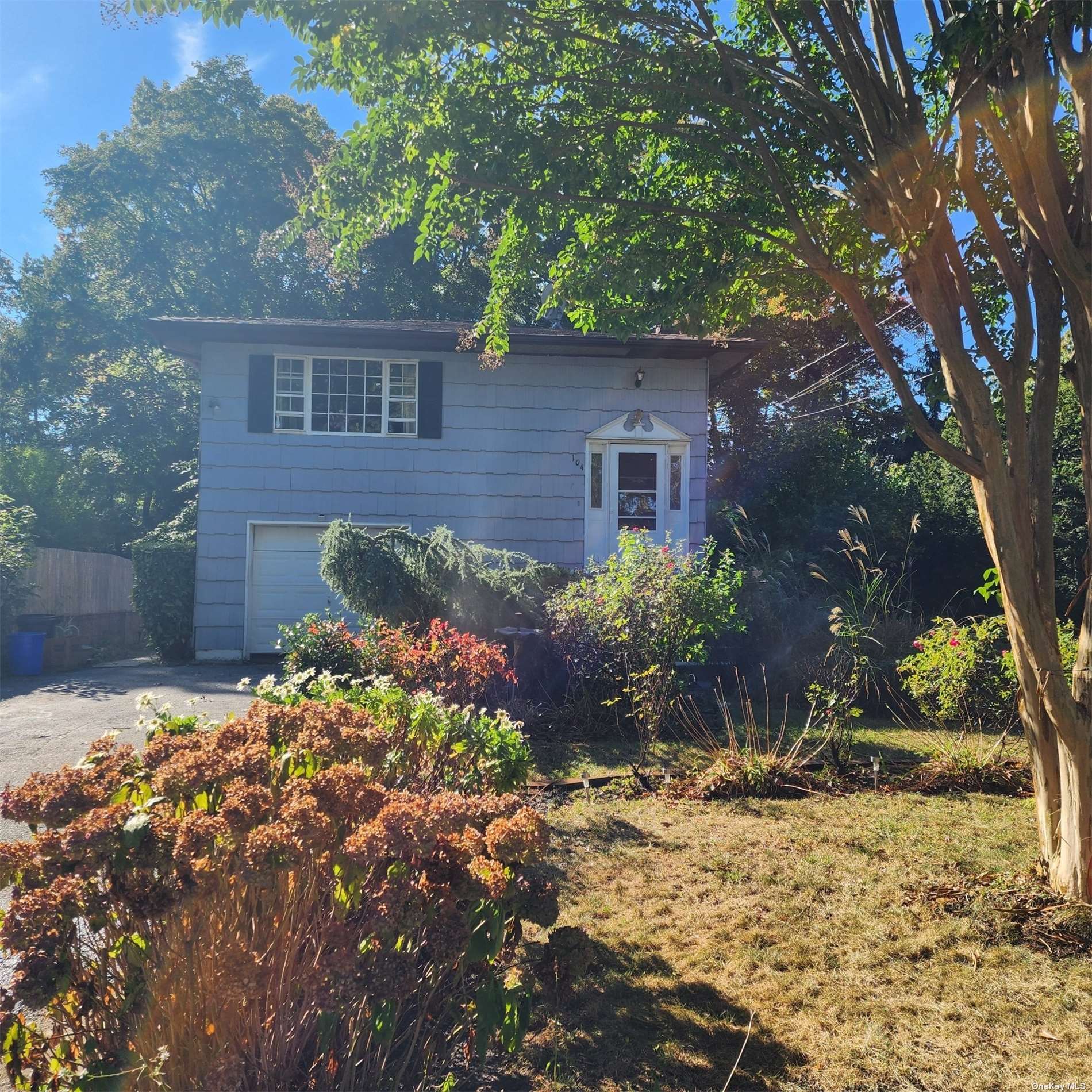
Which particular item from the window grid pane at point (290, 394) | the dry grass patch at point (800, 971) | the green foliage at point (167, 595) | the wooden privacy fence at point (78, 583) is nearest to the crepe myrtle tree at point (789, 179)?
the dry grass patch at point (800, 971)

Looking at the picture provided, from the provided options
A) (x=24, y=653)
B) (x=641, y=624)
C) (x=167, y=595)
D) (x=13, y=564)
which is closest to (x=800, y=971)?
(x=641, y=624)

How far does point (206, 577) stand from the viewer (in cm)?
1218

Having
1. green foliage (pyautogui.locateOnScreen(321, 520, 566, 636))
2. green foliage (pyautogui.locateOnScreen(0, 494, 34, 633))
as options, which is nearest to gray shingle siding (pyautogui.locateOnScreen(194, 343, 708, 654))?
green foliage (pyautogui.locateOnScreen(0, 494, 34, 633))

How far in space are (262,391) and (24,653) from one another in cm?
515

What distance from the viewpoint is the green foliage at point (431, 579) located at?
8312 mm

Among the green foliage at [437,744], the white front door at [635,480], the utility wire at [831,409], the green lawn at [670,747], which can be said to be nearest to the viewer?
the green foliage at [437,744]

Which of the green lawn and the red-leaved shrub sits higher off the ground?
the red-leaved shrub

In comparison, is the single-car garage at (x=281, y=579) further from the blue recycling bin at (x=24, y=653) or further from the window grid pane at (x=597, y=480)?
the window grid pane at (x=597, y=480)

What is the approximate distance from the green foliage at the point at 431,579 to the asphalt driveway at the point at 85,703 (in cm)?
168

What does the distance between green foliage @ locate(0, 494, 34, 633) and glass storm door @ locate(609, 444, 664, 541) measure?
30.3ft

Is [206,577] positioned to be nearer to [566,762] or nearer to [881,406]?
[566,762]

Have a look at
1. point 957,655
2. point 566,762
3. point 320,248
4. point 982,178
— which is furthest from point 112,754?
point 320,248

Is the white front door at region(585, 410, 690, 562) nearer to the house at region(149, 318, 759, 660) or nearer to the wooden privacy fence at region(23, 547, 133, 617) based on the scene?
the house at region(149, 318, 759, 660)

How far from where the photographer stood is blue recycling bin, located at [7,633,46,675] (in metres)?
12.1
